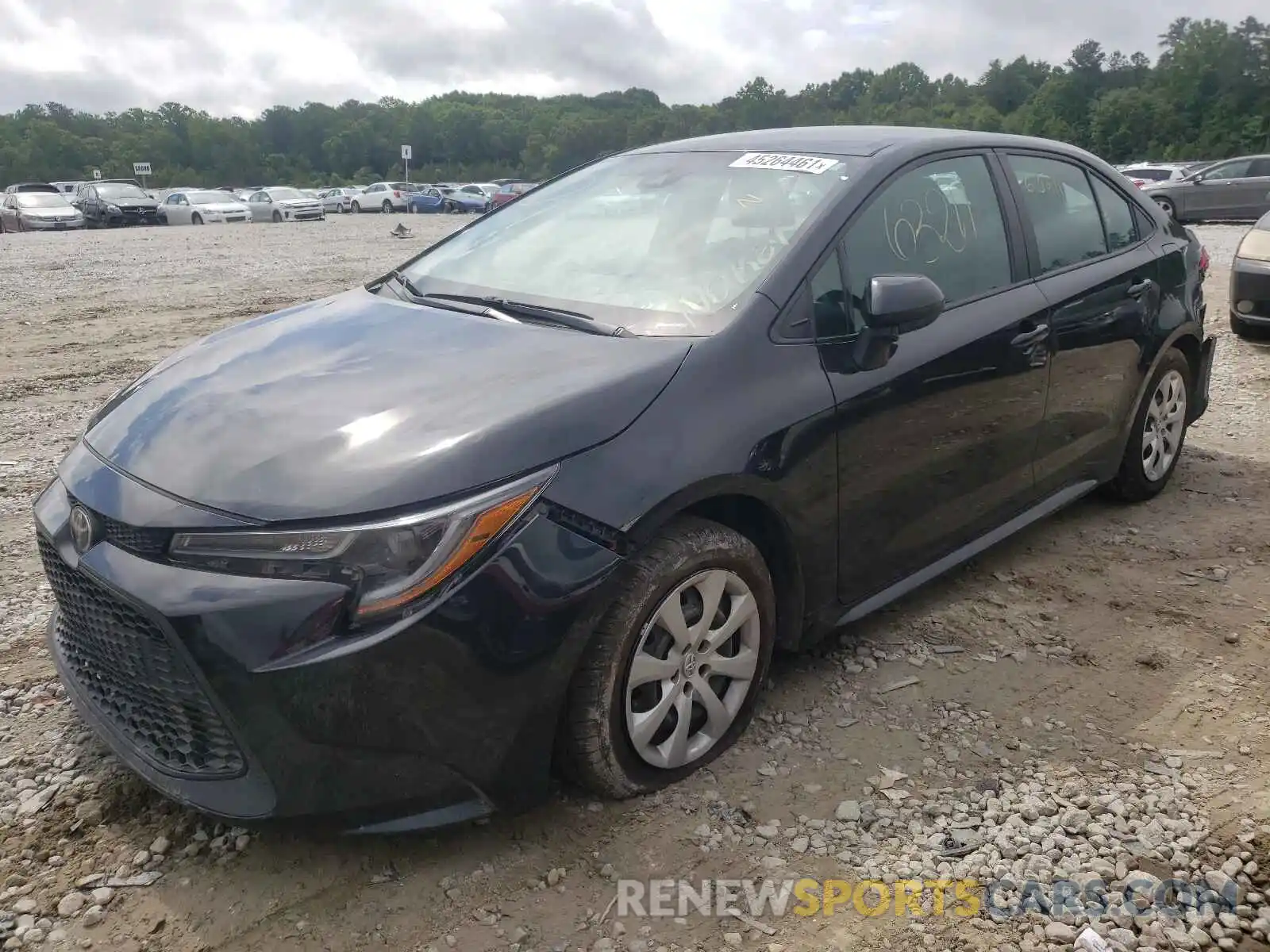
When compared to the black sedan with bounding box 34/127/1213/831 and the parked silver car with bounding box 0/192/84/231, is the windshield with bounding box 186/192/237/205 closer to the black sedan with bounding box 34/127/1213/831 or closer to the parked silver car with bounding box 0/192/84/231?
the parked silver car with bounding box 0/192/84/231

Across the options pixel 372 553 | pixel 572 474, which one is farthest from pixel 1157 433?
pixel 372 553

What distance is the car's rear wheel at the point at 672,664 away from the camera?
→ 7.48 feet

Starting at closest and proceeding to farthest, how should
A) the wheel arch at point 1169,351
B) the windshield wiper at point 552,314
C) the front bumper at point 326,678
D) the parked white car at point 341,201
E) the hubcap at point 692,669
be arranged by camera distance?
the front bumper at point 326,678
the hubcap at point 692,669
the windshield wiper at point 552,314
the wheel arch at point 1169,351
the parked white car at point 341,201

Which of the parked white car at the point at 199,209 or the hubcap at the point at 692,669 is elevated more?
the parked white car at the point at 199,209

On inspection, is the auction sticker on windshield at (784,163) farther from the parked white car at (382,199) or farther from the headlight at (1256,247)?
the parked white car at (382,199)

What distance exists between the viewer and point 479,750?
2143mm

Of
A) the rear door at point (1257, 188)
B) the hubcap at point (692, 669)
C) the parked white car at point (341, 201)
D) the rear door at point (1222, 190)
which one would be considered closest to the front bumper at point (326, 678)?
the hubcap at point (692, 669)

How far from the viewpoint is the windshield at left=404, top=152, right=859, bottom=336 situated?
2773 mm

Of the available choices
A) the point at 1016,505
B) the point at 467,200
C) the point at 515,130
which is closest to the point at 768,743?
the point at 1016,505

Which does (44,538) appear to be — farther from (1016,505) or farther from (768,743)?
(1016,505)

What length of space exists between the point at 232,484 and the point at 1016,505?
273cm

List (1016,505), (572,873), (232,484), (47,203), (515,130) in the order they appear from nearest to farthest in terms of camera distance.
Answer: (232,484), (572,873), (1016,505), (47,203), (515,130)

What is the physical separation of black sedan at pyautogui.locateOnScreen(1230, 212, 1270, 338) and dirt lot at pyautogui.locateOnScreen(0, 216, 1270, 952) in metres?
4.21

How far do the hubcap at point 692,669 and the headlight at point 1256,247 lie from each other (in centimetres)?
684
